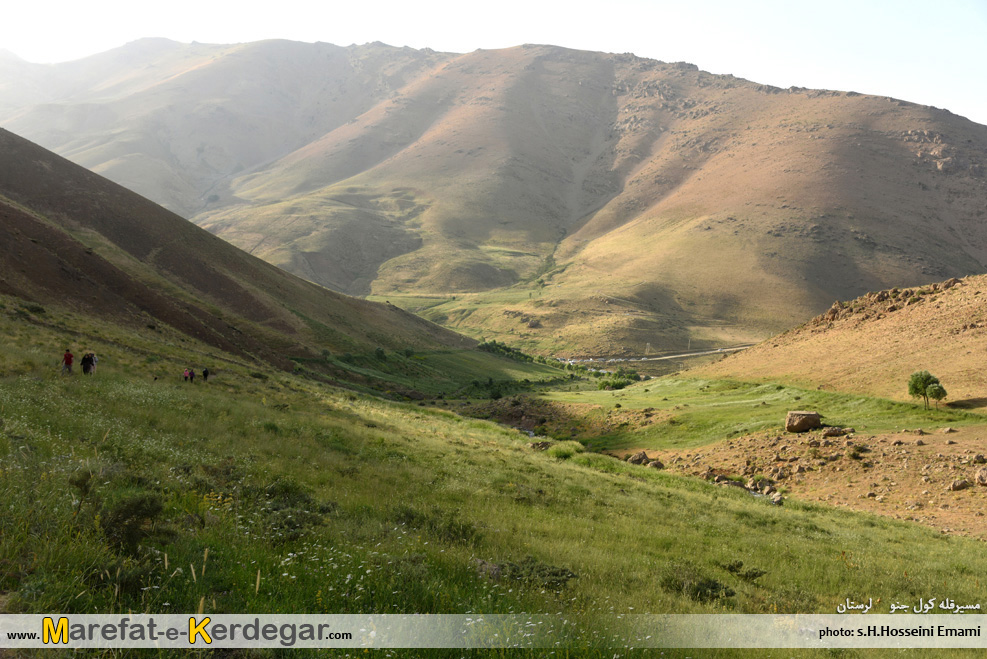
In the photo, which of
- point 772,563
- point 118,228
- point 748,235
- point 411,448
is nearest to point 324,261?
point 118,228

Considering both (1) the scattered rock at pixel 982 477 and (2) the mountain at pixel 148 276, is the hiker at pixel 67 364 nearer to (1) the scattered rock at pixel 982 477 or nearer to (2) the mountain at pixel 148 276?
(2) the mountain at pixel 148 276

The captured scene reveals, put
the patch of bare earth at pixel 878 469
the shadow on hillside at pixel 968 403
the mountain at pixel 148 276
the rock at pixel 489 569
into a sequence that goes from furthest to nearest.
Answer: the mountain at pixel 148 276 < the shadow on hillside at pixel 968 403 < the patch of bare earth at pixel 878 469 < the rock at pixel 489 569

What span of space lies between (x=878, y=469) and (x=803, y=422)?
16.1ft

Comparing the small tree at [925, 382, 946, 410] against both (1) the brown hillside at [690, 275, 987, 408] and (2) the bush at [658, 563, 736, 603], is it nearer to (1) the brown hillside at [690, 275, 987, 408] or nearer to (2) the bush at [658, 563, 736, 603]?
(1) the brown hillside at [690, 275, 987, 408]

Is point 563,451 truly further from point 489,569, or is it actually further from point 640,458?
point 489,569

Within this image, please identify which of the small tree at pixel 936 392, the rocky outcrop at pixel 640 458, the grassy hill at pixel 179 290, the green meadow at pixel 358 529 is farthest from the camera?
the grassy hill at pixel 179 290

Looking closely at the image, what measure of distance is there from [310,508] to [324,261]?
17755cm

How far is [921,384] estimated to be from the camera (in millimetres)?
25984

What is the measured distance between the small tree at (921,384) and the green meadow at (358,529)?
481 inches

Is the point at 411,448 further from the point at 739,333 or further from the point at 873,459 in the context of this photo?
the point at 739,333

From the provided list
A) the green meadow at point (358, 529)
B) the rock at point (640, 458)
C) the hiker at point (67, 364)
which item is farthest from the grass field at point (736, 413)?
the hiker at point (67, 364)

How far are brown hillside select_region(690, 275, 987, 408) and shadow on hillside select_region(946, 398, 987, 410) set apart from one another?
36mm

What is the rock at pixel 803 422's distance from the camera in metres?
26.5

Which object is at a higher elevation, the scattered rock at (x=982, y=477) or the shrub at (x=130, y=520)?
the shrub at (x=130, y=520)
